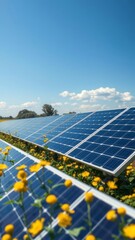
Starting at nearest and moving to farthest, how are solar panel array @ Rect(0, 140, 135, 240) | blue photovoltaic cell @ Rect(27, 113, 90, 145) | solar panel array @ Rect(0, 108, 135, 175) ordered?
solar panel array @ Rect(0, 140, 135, 240) < solar panel array @ Rect(0, 108, 135, 175) < blue photovoltaic cell @ Rect(27, 113, 90, 145)

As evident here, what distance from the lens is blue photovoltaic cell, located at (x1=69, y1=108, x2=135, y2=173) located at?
6.77m

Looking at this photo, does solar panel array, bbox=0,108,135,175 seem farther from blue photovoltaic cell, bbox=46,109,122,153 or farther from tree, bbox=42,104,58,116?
tree, bbox=42,104,58,116

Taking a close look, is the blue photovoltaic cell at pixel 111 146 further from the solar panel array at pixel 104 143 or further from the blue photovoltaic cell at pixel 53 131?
the blue photovoltaic cell at pixel 53 131

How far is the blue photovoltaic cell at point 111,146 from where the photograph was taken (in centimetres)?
677

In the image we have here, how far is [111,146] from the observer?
310 inches

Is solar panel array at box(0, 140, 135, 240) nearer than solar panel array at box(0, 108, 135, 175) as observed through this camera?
Yes

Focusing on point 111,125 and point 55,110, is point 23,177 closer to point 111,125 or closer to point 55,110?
point 111,125

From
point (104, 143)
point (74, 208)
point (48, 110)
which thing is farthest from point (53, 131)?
point (48, 110)

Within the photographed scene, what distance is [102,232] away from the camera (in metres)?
2.66

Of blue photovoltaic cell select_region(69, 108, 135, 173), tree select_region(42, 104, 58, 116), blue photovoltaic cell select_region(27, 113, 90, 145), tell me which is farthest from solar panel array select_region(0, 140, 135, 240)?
tree select_region(42, 104, 58, 116)

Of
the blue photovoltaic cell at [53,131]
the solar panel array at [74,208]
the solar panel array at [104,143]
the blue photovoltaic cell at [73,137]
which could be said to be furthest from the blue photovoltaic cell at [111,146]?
the blue photovoltaic cell at [53,131]

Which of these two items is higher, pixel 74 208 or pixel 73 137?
pixel 74 208

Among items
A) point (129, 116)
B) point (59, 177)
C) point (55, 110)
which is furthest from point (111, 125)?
point (55, 110)

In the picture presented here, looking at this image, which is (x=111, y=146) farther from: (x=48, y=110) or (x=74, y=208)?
(x=48, y=110)
